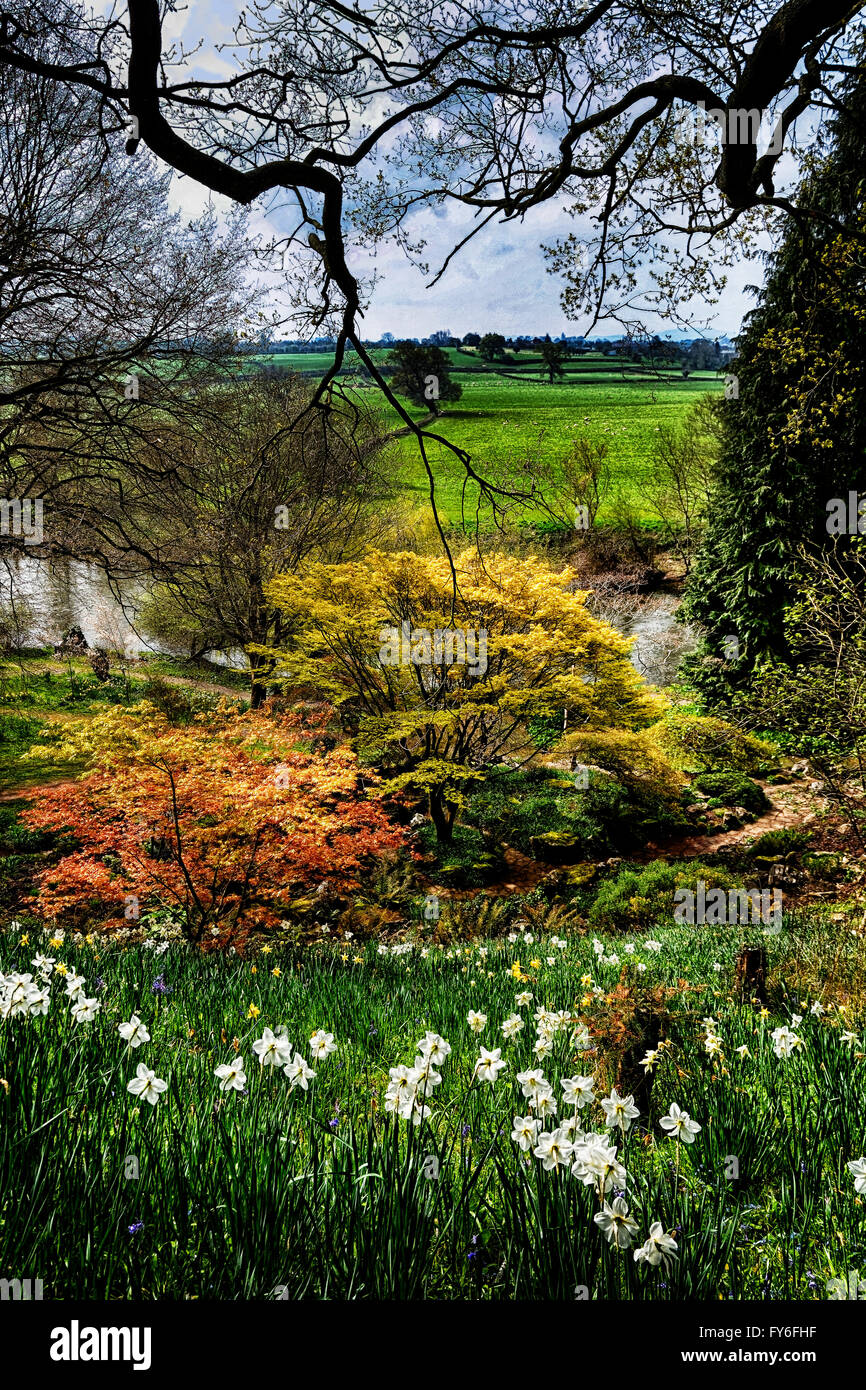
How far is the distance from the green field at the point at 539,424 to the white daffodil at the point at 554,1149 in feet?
66.2

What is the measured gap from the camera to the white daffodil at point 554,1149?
121 centimetres

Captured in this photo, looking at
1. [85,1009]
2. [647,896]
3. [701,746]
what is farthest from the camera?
[701,746]

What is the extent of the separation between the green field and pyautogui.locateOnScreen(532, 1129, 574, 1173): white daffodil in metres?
20.2

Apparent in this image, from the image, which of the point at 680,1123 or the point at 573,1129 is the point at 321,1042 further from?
the point at 680,1123

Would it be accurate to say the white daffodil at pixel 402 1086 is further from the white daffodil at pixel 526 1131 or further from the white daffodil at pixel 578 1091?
the white daffodil at pixel 578 1091

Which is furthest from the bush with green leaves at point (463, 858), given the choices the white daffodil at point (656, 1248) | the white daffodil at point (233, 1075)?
the white daffodil at point (656, 1248)

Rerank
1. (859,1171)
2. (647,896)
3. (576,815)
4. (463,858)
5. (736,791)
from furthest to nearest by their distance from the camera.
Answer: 1. (736,791)
2. (576,815)
3. (463,858)
4. (647,896)
5. (859,1171)

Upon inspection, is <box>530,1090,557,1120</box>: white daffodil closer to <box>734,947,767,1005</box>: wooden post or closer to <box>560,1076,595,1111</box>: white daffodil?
<box>560,1076,595,1111</box>: white daffodil

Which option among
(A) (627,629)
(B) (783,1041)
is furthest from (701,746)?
(A) (627,629)

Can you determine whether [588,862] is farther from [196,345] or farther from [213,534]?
[196,345]

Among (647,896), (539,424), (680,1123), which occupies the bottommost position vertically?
(647,896)

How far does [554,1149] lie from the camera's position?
4.07ft

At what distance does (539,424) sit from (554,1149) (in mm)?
33506

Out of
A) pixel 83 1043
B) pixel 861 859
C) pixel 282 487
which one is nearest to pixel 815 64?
pixel 83 1043
